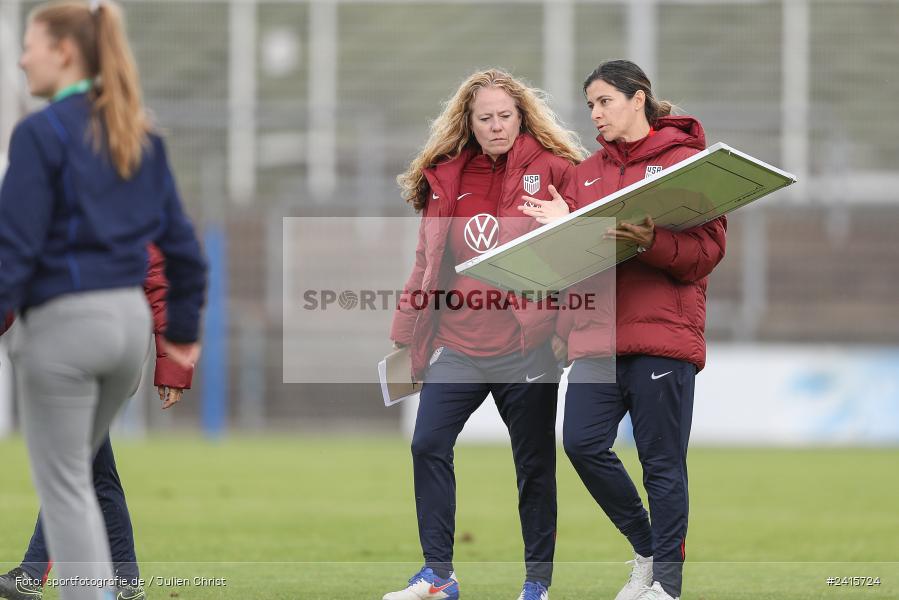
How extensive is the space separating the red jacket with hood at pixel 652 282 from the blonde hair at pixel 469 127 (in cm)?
31

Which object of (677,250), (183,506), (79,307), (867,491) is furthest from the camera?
(867,491)

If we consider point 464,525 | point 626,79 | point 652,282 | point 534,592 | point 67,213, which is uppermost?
point 626,79

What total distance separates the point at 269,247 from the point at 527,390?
48.0 ft

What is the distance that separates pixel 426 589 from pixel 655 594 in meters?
0.91

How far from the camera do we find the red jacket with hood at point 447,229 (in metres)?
5.73

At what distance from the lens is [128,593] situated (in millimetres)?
5391

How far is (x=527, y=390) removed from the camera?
5762 mm

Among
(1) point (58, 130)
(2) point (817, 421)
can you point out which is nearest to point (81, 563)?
(1) point (58, 130)

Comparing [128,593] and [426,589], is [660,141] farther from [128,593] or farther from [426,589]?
[128,593]

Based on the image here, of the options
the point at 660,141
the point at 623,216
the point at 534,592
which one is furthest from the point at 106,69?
the point at 534,592

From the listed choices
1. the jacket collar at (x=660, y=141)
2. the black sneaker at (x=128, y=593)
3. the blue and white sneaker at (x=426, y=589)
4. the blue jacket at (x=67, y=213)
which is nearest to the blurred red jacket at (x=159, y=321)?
the black sneaker at (x=128, y=593)

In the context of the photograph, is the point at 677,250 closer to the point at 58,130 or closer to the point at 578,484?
the point at 58,130

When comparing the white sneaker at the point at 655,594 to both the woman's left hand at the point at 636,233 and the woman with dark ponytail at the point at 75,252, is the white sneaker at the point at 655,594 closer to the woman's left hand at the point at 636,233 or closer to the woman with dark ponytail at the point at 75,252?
the woman's left hand at the point at 636,233

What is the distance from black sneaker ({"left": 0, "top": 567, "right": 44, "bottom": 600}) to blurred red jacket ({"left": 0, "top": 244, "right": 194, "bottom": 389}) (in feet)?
3.16
